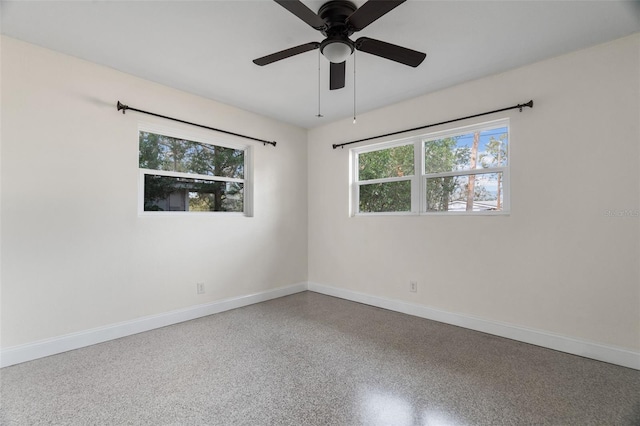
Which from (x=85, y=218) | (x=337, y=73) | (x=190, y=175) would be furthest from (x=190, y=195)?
(x=337, y=73)

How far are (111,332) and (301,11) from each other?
10.2 feet

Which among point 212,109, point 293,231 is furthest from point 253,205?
point 212,109

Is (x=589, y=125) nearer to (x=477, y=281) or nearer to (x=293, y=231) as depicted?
(x=477, y=281)

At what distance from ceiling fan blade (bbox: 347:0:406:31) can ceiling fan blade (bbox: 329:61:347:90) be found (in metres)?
0.35

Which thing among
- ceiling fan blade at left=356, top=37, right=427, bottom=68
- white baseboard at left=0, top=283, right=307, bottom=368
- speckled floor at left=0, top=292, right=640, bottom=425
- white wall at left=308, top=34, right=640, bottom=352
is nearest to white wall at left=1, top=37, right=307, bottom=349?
white baseboard at left=0, top=283, right=307, bottom=368

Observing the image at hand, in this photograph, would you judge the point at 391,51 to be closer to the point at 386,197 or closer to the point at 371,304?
the point at 386,197

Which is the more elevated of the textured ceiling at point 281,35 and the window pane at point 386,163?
the textured ceiling at point 281,35

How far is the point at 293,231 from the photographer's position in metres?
4.53

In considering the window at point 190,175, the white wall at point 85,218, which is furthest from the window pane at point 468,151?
the white wall at point 85,218

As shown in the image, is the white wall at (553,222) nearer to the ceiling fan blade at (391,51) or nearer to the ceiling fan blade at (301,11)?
the ceiling fan blade at (391,51)

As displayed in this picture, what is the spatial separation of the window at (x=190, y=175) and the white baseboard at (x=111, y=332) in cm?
113

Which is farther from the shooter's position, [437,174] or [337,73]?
[437,174]

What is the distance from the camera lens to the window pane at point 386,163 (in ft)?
12.1

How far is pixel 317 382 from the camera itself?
2.04 metres
